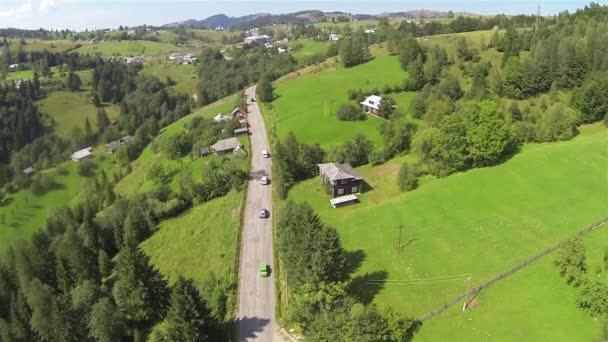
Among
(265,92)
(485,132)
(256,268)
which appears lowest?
(256,268)

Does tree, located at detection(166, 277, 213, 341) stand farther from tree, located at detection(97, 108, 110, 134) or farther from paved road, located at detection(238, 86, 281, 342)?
tree, located at detection(97, 108, 110, 134)

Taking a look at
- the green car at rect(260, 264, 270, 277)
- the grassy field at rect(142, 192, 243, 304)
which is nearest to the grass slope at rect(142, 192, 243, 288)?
the grassy field at rect(142, 192, 243, 304)

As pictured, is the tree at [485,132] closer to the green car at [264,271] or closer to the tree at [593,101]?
the tree at [593,101]

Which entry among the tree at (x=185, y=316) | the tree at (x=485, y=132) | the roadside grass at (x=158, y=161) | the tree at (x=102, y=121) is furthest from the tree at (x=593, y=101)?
the tree at (x=102, y=121)

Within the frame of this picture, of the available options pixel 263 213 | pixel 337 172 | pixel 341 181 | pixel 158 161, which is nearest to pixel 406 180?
pixel 341 181

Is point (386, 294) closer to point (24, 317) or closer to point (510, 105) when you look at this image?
point (24, 317)

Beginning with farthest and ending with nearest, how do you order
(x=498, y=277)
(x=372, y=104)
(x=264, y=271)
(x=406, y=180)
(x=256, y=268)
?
(x=372, y=104) < (x=406, y=180) < (x=256, y=268) < (x=264, y=271) < (x=498, y=277)

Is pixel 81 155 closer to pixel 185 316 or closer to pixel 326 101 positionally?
pixel 326 101
